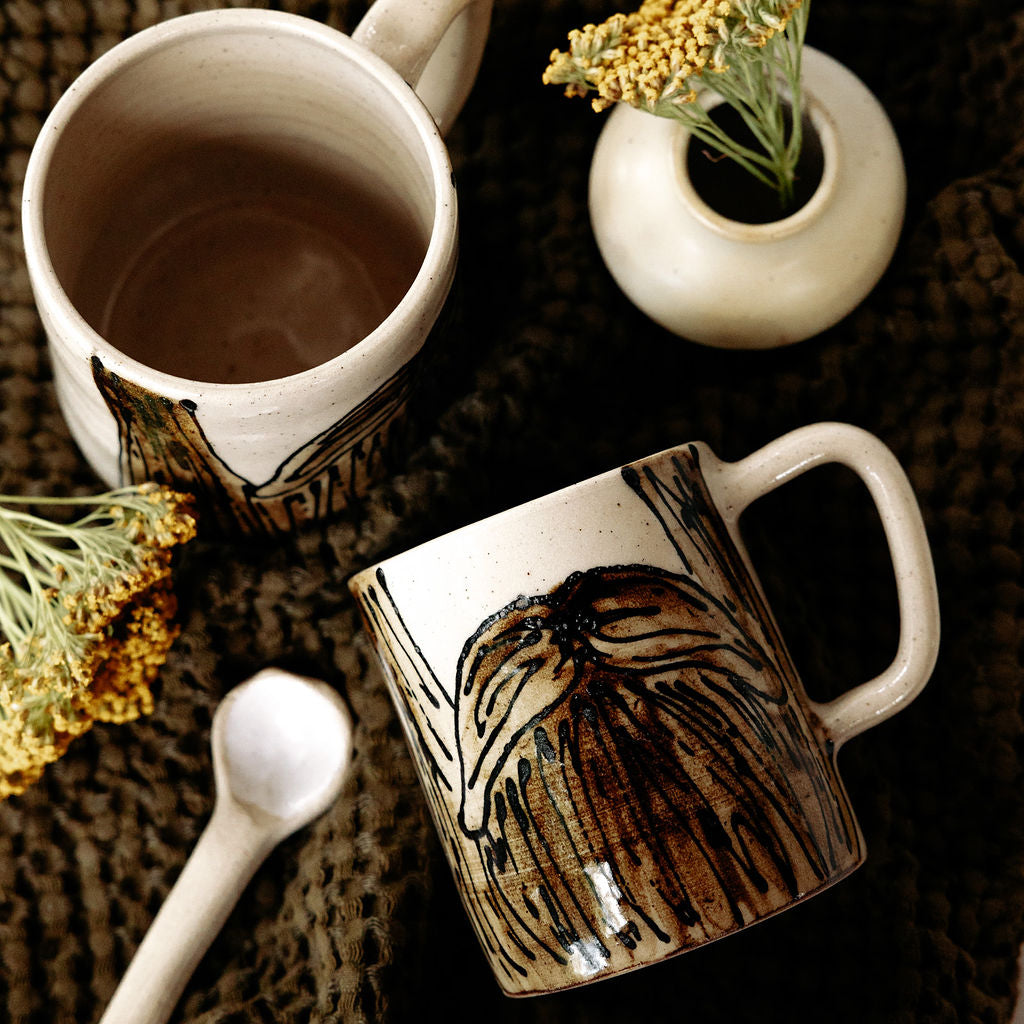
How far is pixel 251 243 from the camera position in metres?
0.60

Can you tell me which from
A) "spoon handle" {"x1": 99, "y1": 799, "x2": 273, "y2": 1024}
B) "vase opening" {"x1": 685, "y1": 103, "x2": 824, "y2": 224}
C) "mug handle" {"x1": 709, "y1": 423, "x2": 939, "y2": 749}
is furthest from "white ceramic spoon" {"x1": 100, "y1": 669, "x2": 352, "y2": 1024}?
"vase opening" {"x1": 685, "y1": 103, "x2": 824, "y2": 224}

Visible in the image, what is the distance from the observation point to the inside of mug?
1.50 ft

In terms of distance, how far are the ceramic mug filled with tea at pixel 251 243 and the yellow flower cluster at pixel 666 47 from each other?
71mm

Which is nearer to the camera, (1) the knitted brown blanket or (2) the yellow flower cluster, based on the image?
(2) the yellow flower cluster

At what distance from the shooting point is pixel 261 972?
546 mm

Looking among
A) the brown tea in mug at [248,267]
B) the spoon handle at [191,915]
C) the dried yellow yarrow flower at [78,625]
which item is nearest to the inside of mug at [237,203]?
the brown tea in mug at [248,267]

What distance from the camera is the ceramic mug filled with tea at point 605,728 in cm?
41

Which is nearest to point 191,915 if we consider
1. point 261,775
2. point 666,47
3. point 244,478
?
point 261,775

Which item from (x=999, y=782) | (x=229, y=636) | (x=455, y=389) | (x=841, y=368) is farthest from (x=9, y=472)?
(x=999, y=782)

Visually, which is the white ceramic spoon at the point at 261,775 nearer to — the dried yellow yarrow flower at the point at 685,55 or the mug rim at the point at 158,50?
the mug rim at the point at 158,50

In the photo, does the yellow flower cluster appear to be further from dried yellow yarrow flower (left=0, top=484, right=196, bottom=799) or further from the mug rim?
dried yellow yarrow flower (left=0, top=484, right=196, bottom=799)

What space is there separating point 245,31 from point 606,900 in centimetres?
41

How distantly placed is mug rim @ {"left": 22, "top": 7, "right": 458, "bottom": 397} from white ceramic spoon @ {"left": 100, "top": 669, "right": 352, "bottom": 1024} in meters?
0.21

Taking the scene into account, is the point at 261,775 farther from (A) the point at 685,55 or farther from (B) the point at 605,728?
(A) the point at 685,55
